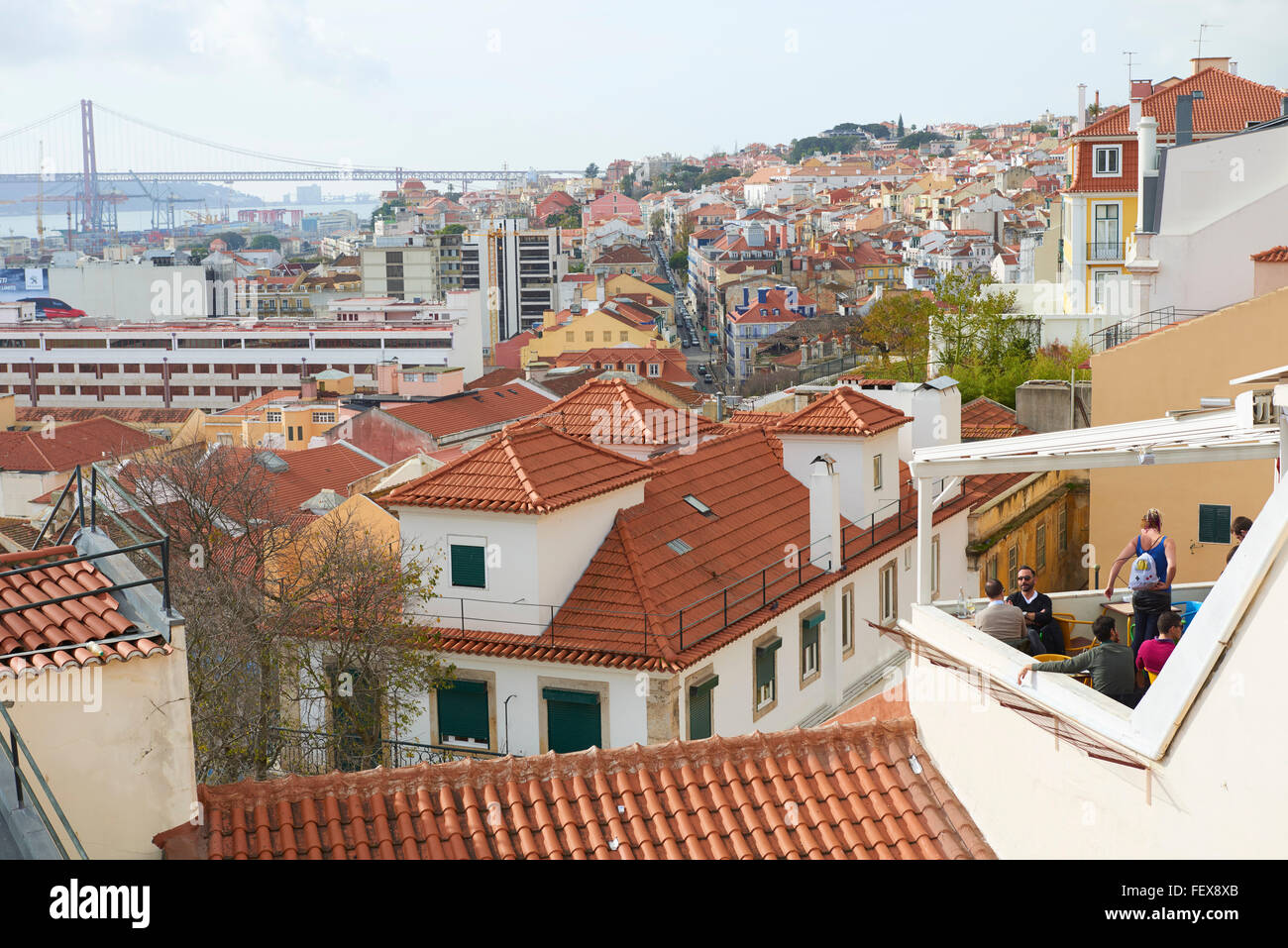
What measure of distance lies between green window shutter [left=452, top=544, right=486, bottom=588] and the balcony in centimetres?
2206

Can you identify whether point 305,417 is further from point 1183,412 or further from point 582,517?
point 1183,412

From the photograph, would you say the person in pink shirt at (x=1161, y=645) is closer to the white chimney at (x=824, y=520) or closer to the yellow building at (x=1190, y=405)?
the yellow building at (x=1190, y=405)

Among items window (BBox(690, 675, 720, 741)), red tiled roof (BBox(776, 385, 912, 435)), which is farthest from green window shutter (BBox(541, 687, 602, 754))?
red tiled roof (BBox(776, 385, 912, 435))

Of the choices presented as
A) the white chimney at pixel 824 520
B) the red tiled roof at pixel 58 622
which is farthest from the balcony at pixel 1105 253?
the red tiled roof at pixel 58 622

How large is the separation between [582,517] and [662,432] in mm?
5006

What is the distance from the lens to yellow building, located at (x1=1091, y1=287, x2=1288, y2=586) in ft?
57.1

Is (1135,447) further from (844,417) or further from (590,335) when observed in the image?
(590,335)

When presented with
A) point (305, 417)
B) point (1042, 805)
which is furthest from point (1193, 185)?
point (305, 417)

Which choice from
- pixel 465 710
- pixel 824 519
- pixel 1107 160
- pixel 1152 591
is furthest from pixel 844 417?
pixel 1107 160

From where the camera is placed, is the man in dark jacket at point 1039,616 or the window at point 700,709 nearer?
the man in dark jacket at point 1039,616

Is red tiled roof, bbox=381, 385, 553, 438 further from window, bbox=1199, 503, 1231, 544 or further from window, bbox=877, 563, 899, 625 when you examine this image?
window, bbox=1199, 503, 1231, 544

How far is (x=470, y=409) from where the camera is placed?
54.9 m

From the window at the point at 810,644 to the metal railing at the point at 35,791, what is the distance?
41.0 ft

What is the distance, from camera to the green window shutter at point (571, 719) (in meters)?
15.1
